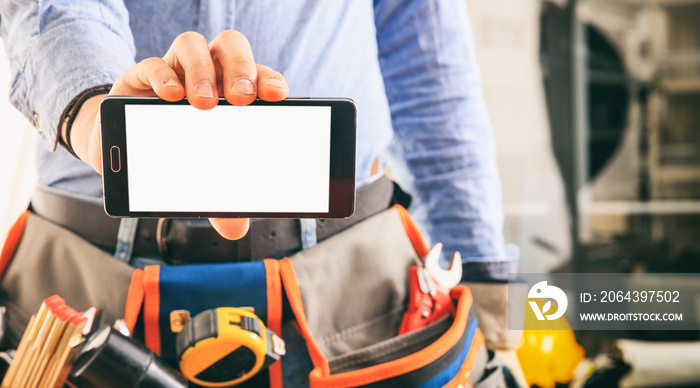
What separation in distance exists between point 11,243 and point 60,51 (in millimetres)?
168

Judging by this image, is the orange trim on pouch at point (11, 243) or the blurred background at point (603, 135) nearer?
the orange trim on pouch at point (11, 243)

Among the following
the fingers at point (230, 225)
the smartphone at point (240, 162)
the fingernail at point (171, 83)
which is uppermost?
the fingernail at point (171, 83)

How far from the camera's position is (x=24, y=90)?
13.6 inches

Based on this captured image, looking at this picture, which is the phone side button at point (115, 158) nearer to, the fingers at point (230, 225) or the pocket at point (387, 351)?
the fingers at point (230, 225)

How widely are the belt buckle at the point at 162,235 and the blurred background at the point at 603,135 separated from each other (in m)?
1.23

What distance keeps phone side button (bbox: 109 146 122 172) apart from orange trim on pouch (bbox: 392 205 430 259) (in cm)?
23

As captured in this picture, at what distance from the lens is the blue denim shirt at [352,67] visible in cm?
32

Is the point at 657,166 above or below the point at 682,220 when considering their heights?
above

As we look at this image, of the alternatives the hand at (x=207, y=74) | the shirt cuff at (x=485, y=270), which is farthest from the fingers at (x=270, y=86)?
the shirt cuff at (x=485, y=270)

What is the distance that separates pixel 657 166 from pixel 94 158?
1854mm

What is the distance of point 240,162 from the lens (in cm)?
33

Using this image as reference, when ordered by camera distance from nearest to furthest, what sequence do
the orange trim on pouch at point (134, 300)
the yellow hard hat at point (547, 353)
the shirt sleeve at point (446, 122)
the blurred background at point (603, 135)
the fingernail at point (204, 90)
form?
1. the fingernail at point (204, 90)
2. the orange trim on pouch at point (134, 300)
3. the shirt sleeve at point (446, 122)
4. the yellow hard hat at point (547, 353)
5. the blurred background at point (603, 135)

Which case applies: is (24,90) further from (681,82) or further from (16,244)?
(681,82)

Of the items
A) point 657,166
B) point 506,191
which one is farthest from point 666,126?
point 506,191
